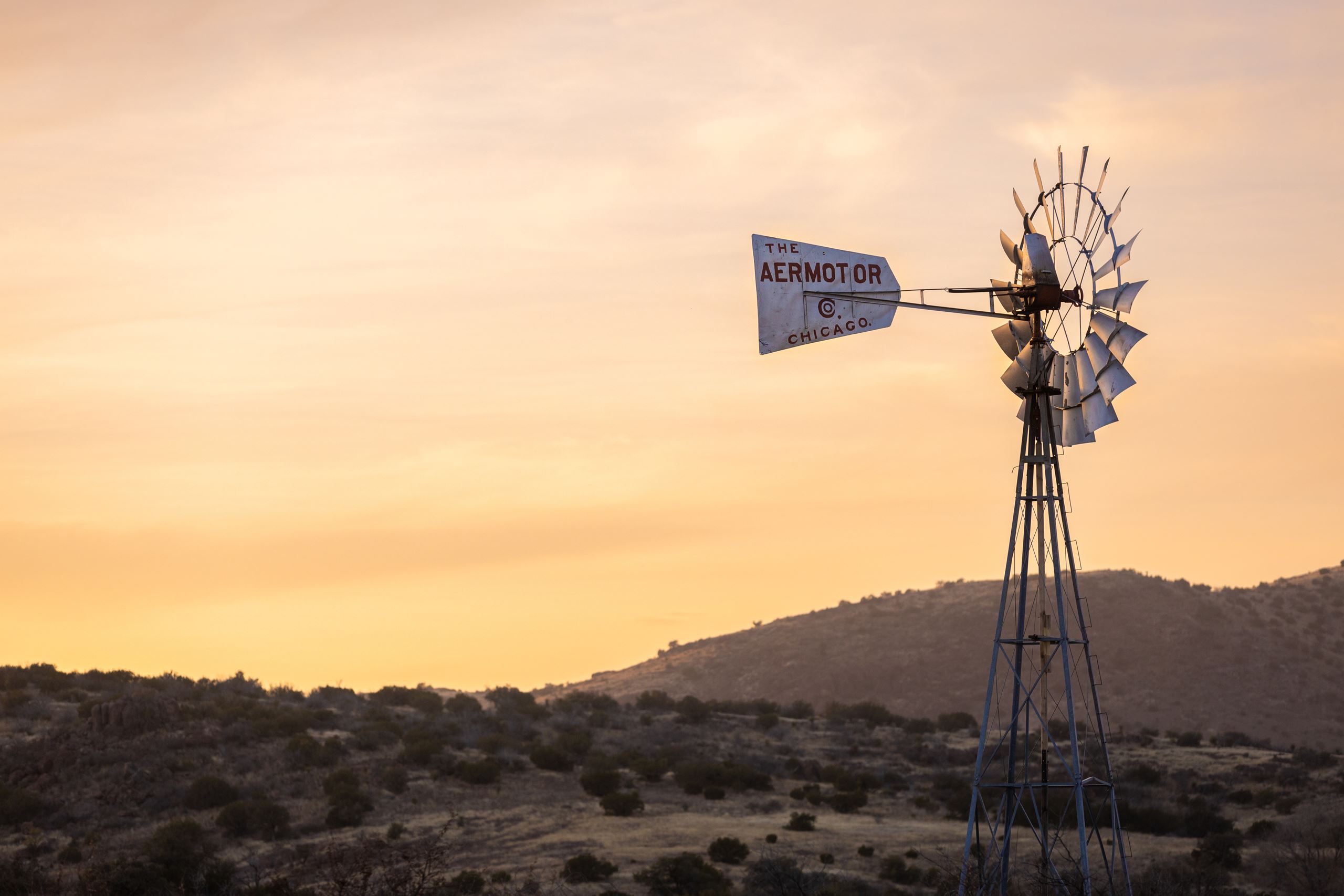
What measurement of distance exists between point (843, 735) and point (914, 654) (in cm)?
Answer: 4595

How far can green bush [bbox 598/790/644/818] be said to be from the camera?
148 feet

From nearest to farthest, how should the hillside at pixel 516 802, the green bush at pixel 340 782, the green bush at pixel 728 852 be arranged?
the hillside at pixel 516 802 → the green bush at pixel 728 852 → the green bush at pixel 340 782

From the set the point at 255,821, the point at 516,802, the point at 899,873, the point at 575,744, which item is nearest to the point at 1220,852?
the point at 899,873

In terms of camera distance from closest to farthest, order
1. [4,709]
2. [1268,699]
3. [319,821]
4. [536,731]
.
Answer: [319,821], [4,709], [536,731], [1268,699]

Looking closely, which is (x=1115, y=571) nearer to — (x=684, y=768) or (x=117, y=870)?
(x=684, y=768)

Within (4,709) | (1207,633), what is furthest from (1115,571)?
(4,709)

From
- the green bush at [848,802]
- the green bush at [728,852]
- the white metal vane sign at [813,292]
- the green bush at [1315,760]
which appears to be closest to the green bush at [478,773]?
the green bush at [728,852]

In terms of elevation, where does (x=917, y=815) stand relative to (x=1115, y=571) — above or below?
below

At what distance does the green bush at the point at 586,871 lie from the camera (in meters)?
36.4

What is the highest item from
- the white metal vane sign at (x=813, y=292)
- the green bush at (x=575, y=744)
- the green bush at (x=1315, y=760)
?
the white metal vane sign at (x=813, y=292)

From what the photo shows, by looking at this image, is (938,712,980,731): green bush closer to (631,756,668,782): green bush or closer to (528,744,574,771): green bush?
(631,756,668,782): green bush

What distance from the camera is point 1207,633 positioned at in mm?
103688

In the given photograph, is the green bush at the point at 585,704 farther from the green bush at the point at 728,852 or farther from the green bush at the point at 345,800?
the green bush at the point at 728,852

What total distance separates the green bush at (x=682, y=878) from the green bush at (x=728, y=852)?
4.52 feet
